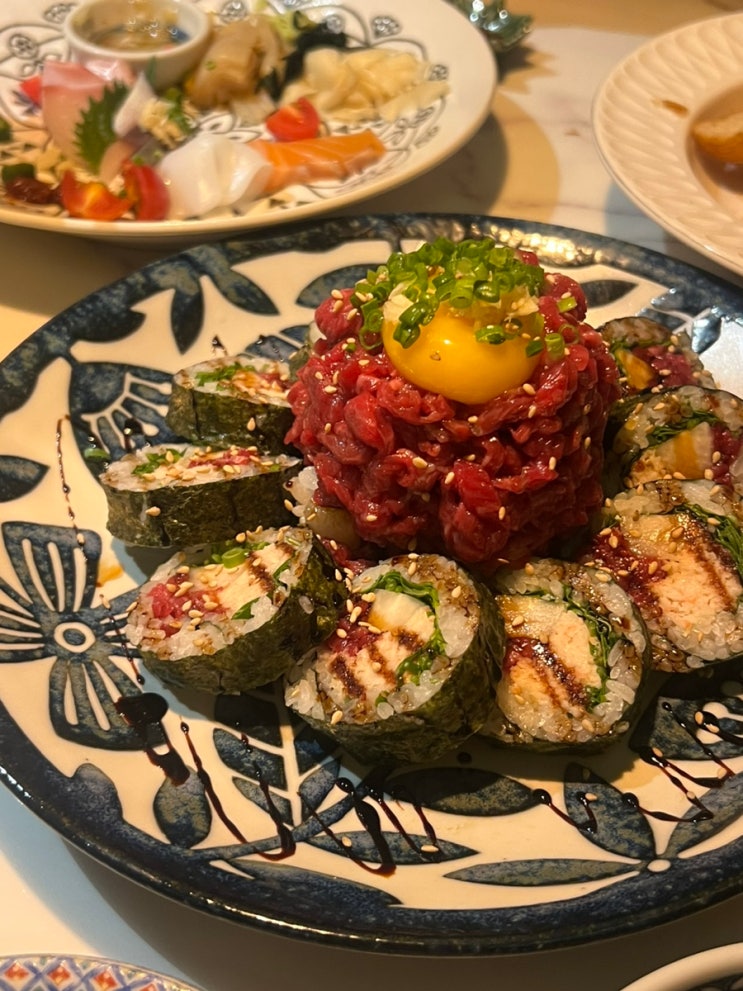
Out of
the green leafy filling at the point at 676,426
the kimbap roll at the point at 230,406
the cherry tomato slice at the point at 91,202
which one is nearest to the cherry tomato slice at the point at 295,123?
the cherry tomato slice at the point at 91,202

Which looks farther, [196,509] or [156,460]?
[156,460]

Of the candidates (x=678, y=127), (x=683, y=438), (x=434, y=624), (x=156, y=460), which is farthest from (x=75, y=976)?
(x=678, y=127)

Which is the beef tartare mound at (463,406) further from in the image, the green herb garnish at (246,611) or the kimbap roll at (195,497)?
the green herb garnish at (246,611)

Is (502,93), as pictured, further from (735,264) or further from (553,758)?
(553,758)

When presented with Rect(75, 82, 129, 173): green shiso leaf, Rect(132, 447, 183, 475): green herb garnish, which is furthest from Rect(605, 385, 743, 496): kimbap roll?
Rect(75, 82, 129, 173): green shiso leaf

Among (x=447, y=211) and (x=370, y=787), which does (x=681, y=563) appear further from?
(x=447, y=211)

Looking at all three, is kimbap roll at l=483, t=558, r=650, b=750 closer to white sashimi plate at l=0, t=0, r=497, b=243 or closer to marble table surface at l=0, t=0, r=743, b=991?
marble table surface at l=0, t=0, r=743, b=991

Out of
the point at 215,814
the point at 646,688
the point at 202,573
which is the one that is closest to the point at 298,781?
the point at 215,814
